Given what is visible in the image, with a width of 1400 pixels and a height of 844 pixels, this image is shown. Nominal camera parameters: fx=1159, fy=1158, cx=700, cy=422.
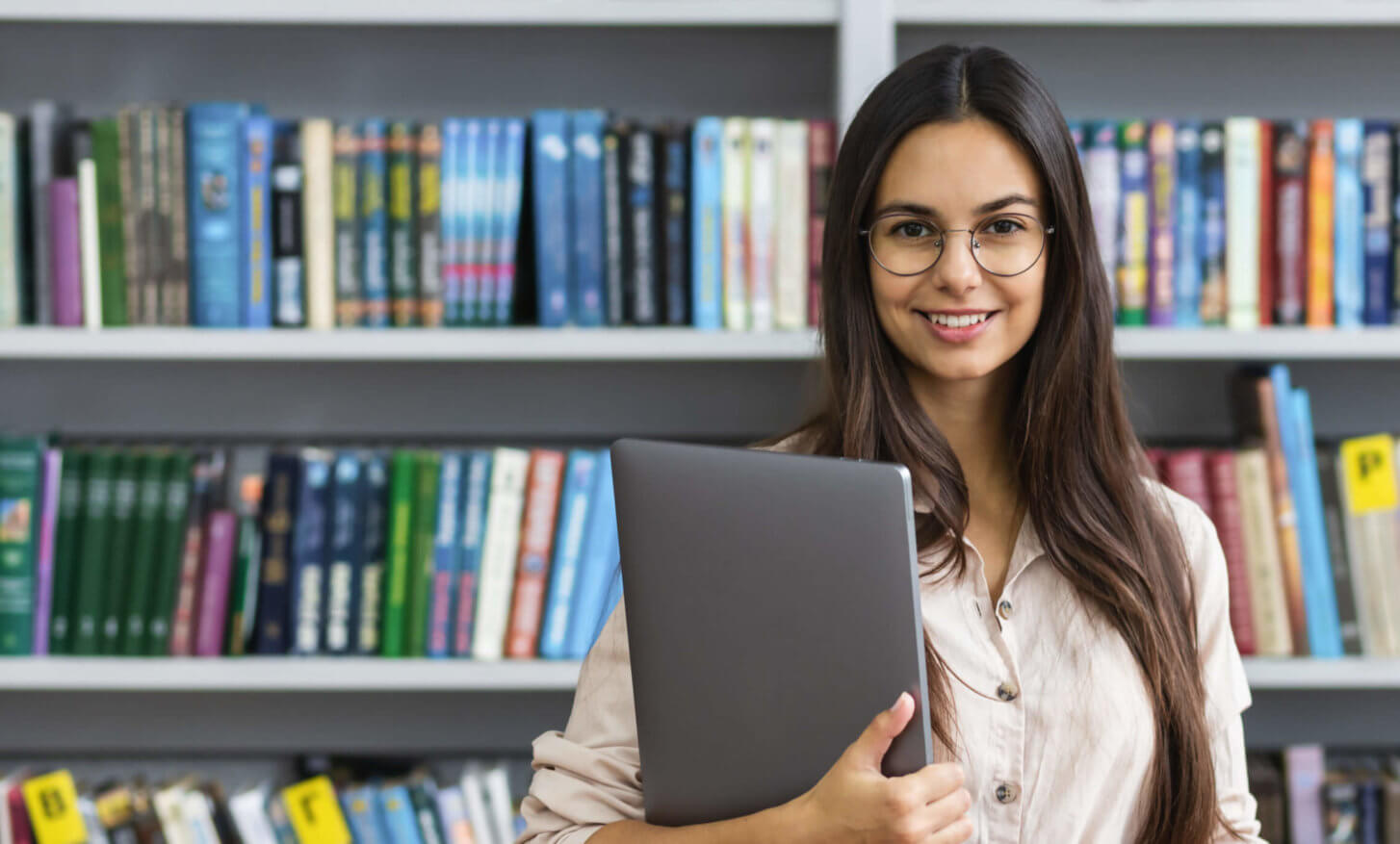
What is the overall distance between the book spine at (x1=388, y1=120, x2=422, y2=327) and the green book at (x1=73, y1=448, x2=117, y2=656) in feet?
1.36

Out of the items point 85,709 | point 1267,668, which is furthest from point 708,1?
point 85,709

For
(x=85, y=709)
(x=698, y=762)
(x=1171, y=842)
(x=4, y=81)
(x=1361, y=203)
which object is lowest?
(x=85, y=709)

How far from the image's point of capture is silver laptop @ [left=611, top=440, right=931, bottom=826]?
0.68 m

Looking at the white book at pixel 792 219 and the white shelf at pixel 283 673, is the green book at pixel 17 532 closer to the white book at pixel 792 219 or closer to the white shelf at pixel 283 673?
the white shelf at pixel 283 673

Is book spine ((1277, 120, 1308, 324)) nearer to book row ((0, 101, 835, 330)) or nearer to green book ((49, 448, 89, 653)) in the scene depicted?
book row ((0, 101, 835, 330))

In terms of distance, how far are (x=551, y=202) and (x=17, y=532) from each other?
0.78 metres

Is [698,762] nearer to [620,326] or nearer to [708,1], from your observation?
[620,326]

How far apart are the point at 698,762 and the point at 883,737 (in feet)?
0.49

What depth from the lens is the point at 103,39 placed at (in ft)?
5.61

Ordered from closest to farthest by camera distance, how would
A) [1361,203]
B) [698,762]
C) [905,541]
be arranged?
1. [905,541]
2. [698,762]
3. [1361,203]

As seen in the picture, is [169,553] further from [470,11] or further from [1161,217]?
[1161,217]

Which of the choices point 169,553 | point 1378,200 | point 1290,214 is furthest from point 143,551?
point 1378,200

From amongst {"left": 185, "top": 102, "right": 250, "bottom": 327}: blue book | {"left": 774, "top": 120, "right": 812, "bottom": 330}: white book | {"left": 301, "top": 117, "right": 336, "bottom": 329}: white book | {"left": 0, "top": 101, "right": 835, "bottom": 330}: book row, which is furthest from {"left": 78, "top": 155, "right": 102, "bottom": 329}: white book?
{"left": 774, "top": 120, "right": 812, "bottom": 330}: white book

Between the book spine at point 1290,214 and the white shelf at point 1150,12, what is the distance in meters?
0.14
